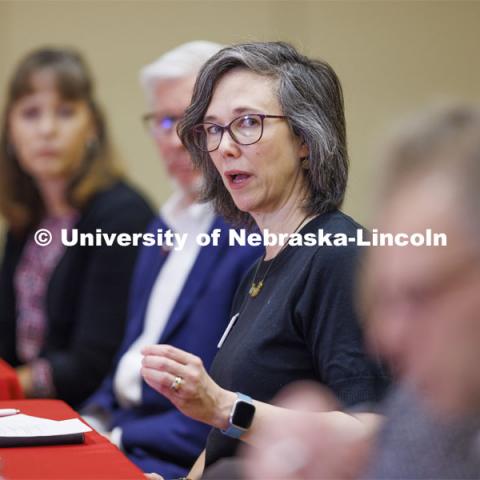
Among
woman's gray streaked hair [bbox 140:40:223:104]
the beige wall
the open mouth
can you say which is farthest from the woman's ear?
the beige wall

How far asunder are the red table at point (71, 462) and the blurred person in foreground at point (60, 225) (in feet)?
4.72

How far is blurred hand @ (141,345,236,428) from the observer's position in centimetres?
169

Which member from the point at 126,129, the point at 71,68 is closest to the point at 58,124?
the point at 71,68

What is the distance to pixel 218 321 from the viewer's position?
2576 millimetres

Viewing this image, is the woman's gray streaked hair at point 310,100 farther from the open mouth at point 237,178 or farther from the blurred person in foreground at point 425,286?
the blurred person in foreground at point 425,286

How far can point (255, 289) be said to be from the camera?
6.90 ft

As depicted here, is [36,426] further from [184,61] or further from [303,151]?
[184,61]

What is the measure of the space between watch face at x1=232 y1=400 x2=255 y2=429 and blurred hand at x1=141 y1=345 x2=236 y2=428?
0.04 m

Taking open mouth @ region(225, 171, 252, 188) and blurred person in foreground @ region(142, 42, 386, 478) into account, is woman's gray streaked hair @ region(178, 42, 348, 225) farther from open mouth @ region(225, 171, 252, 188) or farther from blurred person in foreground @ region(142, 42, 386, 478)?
open mouth @ region(225, 171, 252, 188)

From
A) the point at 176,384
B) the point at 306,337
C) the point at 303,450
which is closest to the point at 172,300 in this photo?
the point at 306,337

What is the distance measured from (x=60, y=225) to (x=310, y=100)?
183 centimetres

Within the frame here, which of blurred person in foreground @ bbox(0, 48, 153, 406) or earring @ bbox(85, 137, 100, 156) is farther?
earring @ bbox(85, 137, 100, 156)

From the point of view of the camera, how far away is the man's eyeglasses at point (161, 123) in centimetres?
310

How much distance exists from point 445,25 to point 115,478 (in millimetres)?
4234
